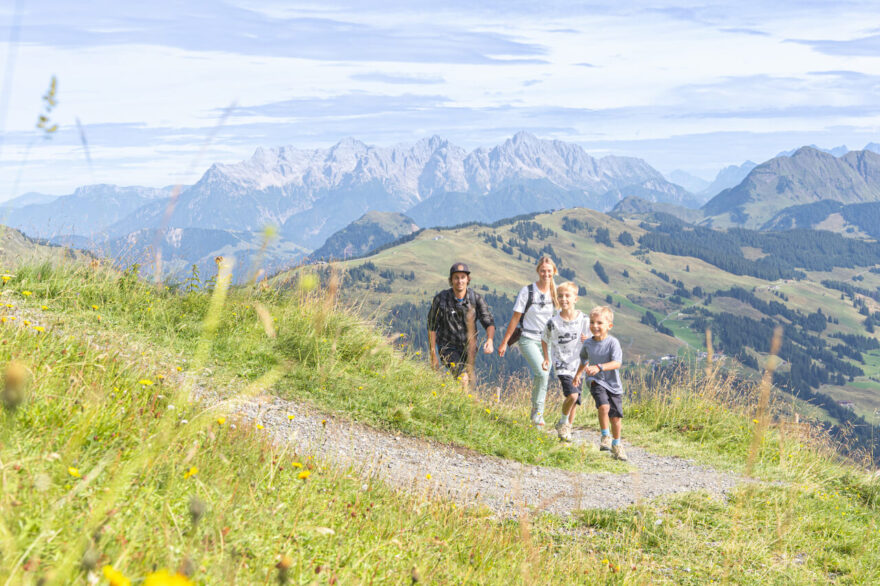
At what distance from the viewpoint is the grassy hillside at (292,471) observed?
102 inches

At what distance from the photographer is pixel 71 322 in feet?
26.0

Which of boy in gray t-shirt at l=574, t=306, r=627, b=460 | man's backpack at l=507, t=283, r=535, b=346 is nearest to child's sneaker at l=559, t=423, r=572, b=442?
boy in gray t-shirt at l=574, t=306, r=627, b=460

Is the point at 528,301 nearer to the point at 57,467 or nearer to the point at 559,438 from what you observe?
the point at 559,438

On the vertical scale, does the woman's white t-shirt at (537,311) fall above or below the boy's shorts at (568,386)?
above

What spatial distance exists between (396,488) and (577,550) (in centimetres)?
168

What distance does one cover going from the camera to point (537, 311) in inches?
413

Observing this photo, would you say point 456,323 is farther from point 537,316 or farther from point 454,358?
point 537,316

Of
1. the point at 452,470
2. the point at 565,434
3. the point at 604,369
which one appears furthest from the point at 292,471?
the point at 565,434

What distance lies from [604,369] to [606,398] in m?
0.64

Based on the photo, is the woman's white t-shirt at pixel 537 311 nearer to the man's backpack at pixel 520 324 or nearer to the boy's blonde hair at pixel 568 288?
the man's backpack at pixel 520 324

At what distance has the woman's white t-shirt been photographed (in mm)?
10477

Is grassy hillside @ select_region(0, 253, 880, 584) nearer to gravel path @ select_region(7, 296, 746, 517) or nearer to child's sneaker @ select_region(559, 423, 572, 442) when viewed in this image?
gravel path @ select_region(7, 296, 746, 517)

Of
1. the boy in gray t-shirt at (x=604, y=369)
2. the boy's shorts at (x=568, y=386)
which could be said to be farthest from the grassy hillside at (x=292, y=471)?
the boy's shorts at (x=568, y=386)

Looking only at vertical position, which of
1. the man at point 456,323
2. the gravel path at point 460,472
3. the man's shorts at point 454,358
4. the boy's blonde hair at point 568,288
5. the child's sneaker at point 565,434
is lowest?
the child's sneaker at point 565,434
